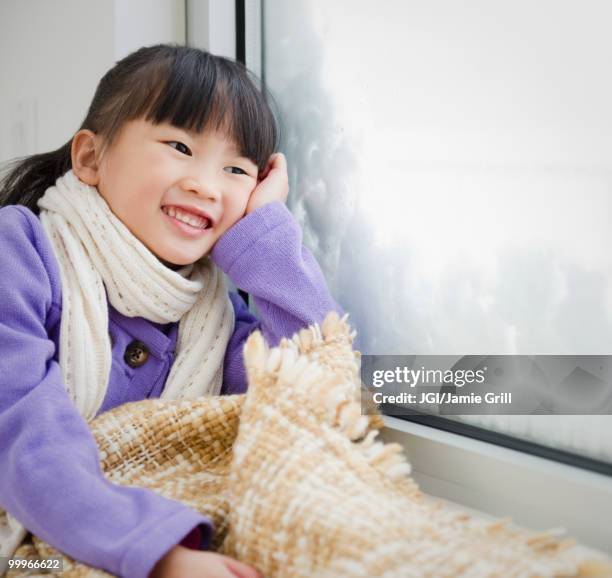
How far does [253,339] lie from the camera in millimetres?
747

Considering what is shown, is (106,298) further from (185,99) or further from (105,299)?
(185,99)

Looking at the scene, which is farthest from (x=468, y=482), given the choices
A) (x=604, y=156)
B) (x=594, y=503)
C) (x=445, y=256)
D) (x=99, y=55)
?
(x=99, y=55)

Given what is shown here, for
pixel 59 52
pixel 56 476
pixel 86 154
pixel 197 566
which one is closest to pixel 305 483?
pixel 197 566

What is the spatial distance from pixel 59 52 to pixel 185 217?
59 cm

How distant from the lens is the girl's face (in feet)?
3.09

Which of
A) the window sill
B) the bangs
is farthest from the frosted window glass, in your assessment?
the bangs

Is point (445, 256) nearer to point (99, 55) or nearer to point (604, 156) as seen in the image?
point (604, 156)

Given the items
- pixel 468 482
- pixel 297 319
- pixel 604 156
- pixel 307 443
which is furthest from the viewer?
pixel 297 319

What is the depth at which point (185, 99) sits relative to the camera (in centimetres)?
95

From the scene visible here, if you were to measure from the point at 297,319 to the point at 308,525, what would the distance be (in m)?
0.44

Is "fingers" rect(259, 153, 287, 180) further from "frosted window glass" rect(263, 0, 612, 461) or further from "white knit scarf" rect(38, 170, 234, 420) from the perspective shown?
"white knit scarf" rect(38, 170, 234, 420)

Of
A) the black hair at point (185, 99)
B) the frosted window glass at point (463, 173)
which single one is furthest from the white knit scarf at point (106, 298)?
the frosted window glass at point (463, 173)

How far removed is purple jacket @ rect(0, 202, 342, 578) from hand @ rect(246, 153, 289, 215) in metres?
0.02

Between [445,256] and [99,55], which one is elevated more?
[99,55]
